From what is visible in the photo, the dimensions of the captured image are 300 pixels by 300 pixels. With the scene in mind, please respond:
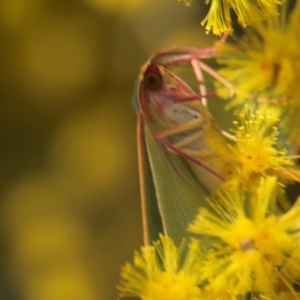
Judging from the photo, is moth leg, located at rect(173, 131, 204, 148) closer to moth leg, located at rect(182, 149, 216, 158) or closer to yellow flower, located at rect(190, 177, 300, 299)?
moth leg, located at rect(182, 149, 216, 158)

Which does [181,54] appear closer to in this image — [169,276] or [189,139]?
[189,139]

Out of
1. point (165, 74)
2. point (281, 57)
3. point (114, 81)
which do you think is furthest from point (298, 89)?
point (114, 81)

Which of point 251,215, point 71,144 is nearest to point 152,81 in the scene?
point 251,215

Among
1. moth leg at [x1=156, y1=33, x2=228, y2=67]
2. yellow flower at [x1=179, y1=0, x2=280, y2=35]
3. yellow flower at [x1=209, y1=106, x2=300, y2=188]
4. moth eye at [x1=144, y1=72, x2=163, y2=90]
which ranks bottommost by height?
yellow flower at [x1=209, y1=106, x2=300, y2=188]

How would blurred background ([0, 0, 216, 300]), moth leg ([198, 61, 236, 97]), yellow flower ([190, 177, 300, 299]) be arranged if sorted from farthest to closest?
1. blurred background ([0, 0, 216, 300])
2. moth leg ([198, 61, 236, 97])
3. yellow flower ([190, 177, 300, 299])

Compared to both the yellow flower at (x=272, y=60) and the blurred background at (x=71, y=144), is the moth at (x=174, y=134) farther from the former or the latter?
the blurred background at (x=71, y=144)

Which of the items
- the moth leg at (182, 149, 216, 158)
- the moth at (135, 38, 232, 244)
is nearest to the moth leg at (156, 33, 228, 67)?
the moth at (135, 38, 232, 244)

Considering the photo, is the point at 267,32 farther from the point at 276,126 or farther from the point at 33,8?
the point at 33,8
